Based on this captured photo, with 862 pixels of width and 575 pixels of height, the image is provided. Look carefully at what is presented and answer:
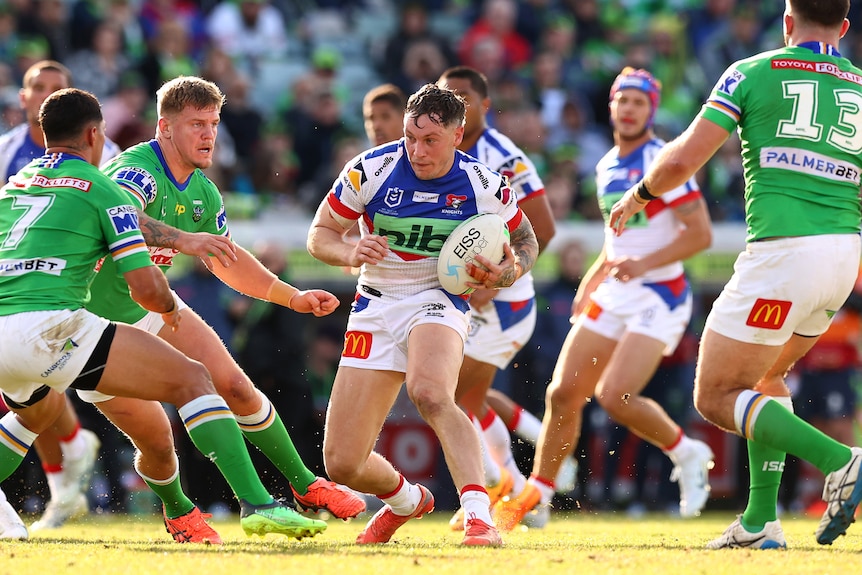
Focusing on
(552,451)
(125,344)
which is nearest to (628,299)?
(552,451)

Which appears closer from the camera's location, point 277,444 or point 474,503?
point 474,503

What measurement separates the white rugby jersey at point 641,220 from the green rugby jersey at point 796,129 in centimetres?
303

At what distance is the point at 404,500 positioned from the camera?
23.1ft

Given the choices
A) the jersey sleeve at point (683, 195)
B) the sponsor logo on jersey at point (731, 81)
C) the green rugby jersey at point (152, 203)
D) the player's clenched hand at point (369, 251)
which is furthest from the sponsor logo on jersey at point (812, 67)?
the green rugby jersey at point (152, 203)

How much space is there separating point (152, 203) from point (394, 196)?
1370 mm

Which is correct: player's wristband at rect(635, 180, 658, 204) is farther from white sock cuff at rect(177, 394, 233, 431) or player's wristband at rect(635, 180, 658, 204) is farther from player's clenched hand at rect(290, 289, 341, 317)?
white sock cuff at rect(177, 394, 233, 431)

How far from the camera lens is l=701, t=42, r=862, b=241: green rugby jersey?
6.48 meters

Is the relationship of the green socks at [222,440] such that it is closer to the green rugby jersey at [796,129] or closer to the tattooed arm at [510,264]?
the tattooed arm at [510,264]

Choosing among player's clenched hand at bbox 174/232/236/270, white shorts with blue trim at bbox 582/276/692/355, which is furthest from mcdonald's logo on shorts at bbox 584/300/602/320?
player's clenched hand at bbox 174/232/236/270

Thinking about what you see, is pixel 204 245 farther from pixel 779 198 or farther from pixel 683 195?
pixel 683 195

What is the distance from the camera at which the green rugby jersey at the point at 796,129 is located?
21.3ft

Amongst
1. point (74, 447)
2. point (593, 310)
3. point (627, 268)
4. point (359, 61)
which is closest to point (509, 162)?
point (627, 268)

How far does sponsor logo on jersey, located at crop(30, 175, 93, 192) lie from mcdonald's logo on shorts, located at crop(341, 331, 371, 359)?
1651mm

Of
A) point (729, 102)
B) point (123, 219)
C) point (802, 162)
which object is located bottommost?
point (123, 219)
